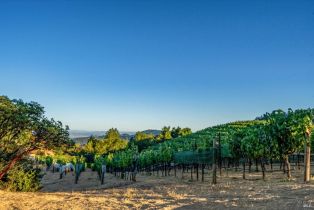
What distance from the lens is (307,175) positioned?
78.5ft

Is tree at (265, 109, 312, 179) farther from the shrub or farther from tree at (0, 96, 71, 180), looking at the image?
the shrub

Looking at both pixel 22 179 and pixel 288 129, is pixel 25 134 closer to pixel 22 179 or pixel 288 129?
pixel 22 179

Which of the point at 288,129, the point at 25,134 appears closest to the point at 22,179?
the point at 25,134

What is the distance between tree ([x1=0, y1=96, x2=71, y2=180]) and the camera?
20.7 m

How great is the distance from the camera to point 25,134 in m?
21.5

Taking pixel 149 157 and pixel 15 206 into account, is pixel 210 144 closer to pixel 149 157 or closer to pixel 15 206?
pixel 149 157

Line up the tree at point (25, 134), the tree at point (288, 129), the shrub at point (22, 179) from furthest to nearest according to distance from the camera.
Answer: the tree at point (288, 129) → the shrub at point (22, 179) → the tree at point (25, 134)

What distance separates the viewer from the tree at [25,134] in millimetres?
20719

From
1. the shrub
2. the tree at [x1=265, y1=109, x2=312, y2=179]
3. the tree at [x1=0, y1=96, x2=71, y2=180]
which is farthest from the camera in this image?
the tree at [x1=265, y1=109, x2=312, y2=179]

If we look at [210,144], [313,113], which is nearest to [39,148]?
[313,113]

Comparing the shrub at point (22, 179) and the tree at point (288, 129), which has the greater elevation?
the tree at point (288, 129)

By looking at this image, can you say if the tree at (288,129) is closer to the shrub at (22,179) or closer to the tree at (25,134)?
the tree at (25,134)

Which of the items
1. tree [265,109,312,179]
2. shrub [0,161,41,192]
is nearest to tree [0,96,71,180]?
shrub [0,161,41,192]

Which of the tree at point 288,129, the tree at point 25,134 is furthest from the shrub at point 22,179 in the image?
the tree at point 288,129
